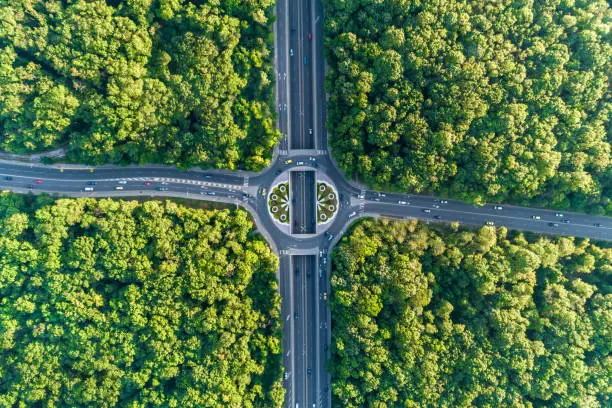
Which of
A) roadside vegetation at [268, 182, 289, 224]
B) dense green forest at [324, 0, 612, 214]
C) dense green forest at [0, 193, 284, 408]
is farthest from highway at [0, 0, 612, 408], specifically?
dense green forest at [324, 0, 612, 214]

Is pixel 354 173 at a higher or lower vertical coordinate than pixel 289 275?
higher

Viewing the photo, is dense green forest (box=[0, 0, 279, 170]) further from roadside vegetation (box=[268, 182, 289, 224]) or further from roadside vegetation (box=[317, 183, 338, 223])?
roadside vegetation (box=[317, 183, 338, 223])

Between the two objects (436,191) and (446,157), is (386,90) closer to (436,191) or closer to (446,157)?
(446,157)

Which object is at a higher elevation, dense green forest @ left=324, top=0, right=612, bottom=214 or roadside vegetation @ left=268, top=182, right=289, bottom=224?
dense green forest @ left=324, top=0, right=612, bottom=214

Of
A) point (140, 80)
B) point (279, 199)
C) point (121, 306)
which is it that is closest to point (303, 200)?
point (279, 199)

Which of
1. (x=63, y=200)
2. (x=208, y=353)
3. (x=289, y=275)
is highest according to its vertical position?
(x=63, y=200)

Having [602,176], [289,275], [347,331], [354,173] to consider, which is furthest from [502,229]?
[289,275]

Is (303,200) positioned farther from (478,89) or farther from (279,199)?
(478,89)
